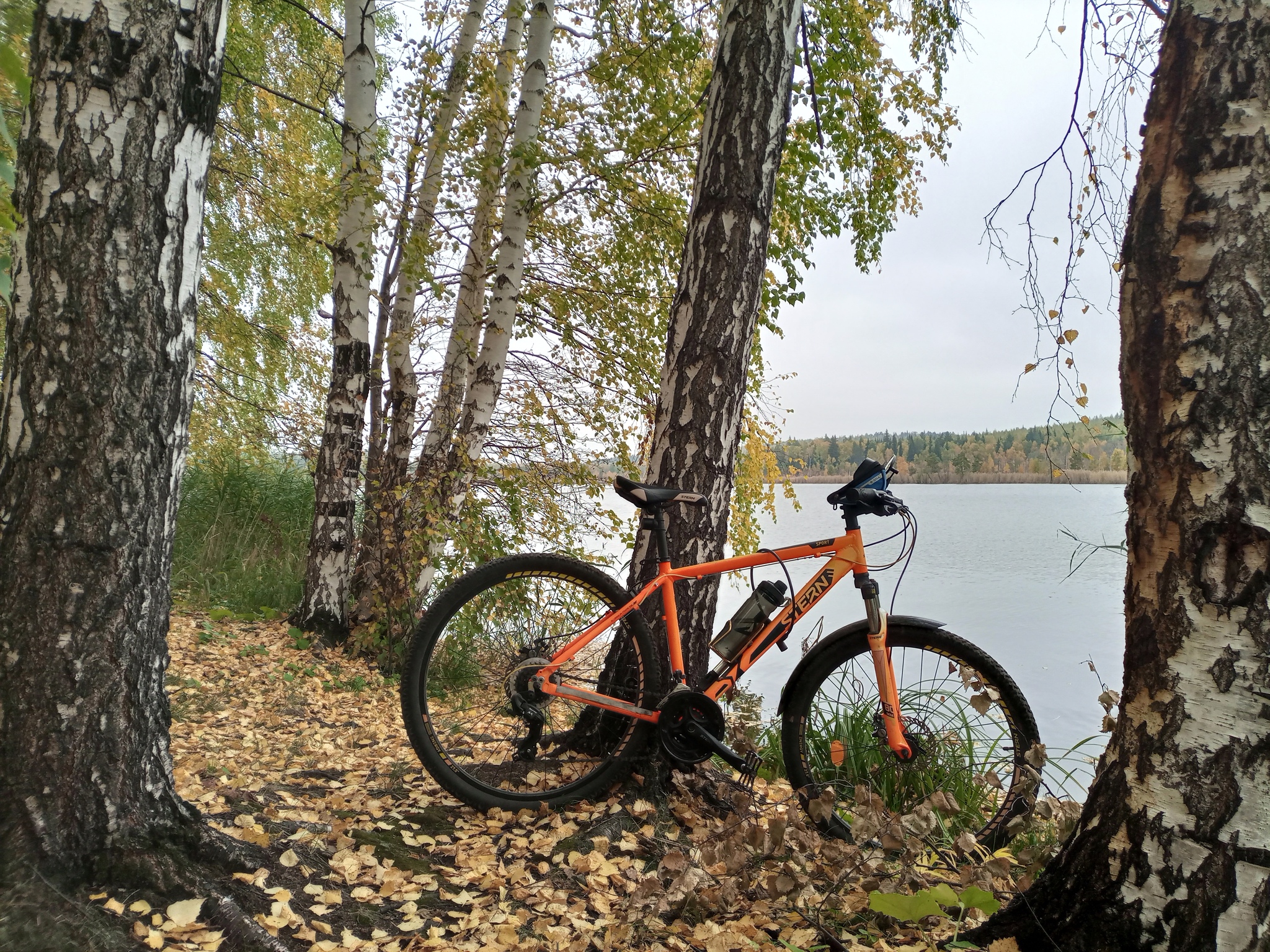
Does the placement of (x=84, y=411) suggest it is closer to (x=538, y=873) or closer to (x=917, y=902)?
(x=538, y=873)

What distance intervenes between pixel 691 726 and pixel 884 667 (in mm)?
668

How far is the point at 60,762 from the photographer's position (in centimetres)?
159

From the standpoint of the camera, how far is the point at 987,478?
6.41 metres

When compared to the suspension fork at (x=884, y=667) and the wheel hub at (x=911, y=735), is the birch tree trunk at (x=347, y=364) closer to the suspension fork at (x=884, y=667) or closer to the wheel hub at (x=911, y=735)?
the suspension fork at (x=884, y=667)

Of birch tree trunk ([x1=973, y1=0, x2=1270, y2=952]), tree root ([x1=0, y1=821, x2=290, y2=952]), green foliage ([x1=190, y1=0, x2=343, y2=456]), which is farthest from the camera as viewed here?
green foliage ([x1=190, y1=0, x2=343, y2=456])

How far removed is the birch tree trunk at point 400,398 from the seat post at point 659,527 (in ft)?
10.1

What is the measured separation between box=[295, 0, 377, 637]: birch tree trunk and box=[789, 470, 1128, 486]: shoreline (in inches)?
129

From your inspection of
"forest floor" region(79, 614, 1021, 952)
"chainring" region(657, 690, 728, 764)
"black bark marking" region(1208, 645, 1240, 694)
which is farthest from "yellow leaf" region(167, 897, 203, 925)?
"black bark marking" region(1208, 645, 1240, 694)

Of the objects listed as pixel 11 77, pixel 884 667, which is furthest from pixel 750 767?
pixel 11 77

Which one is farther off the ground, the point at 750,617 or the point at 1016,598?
the point at 750,617

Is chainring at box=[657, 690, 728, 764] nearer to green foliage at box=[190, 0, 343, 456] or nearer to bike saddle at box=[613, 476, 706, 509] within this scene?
bike saddle at box=[613, 476, 706, 509]

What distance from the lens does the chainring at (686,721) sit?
253 cm

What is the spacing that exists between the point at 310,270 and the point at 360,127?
4.63m

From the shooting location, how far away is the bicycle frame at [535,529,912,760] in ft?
8.28
